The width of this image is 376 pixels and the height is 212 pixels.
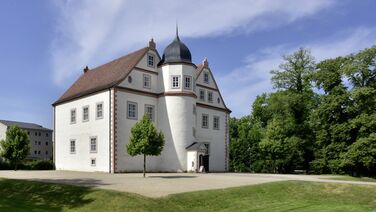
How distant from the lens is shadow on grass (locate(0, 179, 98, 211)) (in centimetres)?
1769

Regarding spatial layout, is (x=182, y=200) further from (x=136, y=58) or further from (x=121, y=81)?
(x=136, y=58)

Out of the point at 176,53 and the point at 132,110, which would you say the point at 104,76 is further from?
the point at 176,53

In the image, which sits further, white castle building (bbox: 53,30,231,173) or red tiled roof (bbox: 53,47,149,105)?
red tiled roof (bbox: 53,47,149,105)

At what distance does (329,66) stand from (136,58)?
68.4ft

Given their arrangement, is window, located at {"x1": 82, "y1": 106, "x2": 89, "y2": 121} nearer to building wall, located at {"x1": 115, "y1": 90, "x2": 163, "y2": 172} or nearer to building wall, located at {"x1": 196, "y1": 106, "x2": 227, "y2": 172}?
building wall, located at {"x1": 115, "y1": 90, "x2": 163, "y2": 172}

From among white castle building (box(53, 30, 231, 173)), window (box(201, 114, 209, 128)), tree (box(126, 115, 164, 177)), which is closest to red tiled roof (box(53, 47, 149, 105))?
white castle building (box(53, 30, 231, 173))

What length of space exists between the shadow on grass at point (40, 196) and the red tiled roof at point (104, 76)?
Answer: 15.0m

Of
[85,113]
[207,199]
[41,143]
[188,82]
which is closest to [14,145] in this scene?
[85,113]

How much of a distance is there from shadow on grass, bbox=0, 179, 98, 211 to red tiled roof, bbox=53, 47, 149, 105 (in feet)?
49.3

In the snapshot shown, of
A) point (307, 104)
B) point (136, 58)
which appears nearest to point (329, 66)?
point (307, 104)

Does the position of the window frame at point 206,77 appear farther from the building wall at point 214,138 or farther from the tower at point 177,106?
the tower at point 177,106

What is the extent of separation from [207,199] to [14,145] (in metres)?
25.3

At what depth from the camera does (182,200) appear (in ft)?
59.9

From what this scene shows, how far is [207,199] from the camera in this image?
18984 millimetres
